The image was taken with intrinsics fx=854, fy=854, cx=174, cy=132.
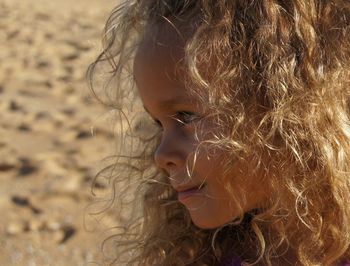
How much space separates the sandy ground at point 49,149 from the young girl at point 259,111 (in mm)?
1692

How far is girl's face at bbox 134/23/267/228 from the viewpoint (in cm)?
142

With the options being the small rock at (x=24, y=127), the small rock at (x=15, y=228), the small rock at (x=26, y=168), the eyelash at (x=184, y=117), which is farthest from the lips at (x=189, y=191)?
the small rock at (x=24, y=127)

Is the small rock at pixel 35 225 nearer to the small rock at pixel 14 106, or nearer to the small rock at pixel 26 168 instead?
the small rock at pixel 26 168

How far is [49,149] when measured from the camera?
167 inches

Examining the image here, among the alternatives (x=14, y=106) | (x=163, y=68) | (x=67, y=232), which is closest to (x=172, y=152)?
(x=163, y=68)

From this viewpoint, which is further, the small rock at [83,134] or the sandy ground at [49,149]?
the small rock at [83,134]

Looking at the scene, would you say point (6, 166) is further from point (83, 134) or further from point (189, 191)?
point (189, 191)

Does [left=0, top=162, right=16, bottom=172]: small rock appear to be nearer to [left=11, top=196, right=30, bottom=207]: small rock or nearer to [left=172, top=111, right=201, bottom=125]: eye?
[left=11, top=196, right=30, bottom=207]: small rock

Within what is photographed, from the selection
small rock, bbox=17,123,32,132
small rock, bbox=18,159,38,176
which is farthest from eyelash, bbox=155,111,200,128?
small rock, bbox=17,123,32,132

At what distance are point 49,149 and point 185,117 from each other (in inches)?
114

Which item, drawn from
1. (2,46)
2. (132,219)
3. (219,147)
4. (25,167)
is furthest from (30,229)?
(2,46)

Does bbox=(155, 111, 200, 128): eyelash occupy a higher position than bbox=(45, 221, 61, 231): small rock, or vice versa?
bbox=(155, 111, 200, 128): eyelash

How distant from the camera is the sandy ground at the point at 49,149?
10.7 ft

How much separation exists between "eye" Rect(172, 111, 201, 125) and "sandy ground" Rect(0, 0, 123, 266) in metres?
1.74
